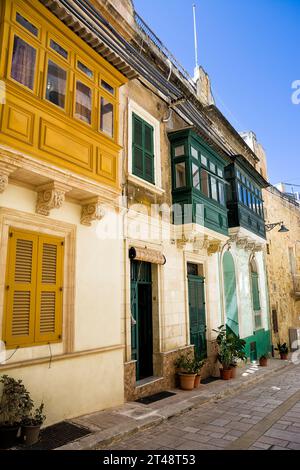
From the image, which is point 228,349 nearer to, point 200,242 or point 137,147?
point 200,242

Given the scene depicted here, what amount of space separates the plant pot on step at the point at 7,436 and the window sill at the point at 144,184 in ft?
17.9

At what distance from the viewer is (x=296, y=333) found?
1873 centimetres

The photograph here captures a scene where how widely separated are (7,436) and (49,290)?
215cm

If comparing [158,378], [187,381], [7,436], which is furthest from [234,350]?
[7,436]

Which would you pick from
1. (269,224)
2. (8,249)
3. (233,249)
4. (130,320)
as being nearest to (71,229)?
(8,249)

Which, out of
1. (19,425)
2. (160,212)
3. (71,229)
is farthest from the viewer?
(160,212)

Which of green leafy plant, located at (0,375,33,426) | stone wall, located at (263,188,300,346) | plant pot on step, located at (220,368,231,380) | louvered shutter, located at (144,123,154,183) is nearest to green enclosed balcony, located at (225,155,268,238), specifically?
stone wall, located at (263,188,300,346)

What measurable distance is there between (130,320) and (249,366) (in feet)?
22.6

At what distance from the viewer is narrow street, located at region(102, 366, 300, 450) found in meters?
4.85

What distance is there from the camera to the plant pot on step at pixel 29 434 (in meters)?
4.41

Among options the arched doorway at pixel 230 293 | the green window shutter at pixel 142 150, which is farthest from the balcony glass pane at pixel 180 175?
the arched doorway at pixel 230 293

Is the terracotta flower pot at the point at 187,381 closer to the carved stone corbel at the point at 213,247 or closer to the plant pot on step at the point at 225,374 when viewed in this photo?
the plant pot on step at the point at 225,374

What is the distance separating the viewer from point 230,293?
41.5 feet

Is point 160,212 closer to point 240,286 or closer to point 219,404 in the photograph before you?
point 219,404
